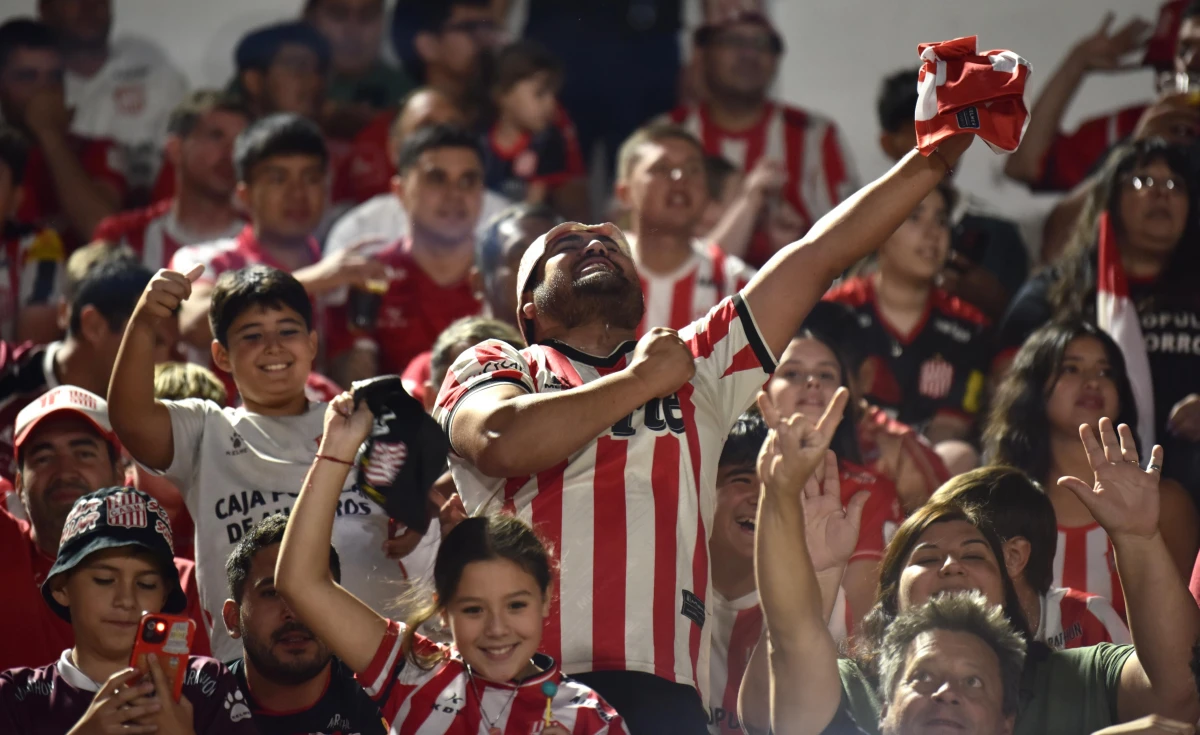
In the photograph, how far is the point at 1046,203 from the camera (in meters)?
7.09

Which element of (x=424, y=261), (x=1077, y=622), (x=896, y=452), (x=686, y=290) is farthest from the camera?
(x=424, y=261)

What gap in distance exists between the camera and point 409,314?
19.7 ft

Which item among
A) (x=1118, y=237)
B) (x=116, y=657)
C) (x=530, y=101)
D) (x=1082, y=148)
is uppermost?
(x=530, y=101)

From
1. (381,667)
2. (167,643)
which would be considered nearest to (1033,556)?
→ (381,667)

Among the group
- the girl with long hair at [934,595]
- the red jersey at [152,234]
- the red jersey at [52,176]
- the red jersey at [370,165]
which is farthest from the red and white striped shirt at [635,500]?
the red jersey at [52,176]

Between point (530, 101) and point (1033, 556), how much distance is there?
3.71m

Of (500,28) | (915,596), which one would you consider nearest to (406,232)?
(500,28)

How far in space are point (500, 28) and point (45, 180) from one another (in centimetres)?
221

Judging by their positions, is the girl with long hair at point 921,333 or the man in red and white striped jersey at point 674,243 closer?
the girl with long hair at point 921,333

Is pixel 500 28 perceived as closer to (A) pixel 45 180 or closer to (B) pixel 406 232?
(B) pixel 406 232

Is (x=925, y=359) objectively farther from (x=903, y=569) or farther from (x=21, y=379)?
(x=21, y=379)

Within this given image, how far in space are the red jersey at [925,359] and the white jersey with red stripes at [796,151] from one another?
1352 mm

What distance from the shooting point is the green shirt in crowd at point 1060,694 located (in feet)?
11.5

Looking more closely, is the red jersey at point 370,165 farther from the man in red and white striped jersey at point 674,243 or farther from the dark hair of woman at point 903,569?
the dark hair of woman at point 903,569
